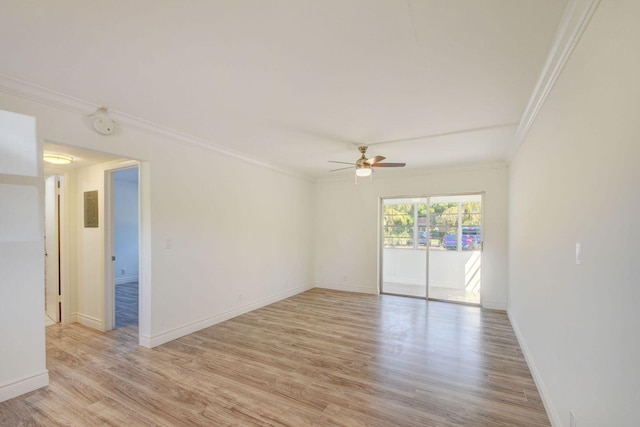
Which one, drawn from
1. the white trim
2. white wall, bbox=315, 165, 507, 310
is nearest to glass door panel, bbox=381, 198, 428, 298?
white wall, bbox=315, 165, 507, 310

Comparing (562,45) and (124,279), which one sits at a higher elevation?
(562,45)

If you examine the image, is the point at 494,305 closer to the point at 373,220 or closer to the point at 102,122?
the point at 373,220

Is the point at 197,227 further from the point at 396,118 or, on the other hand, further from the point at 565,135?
the point at 565,135

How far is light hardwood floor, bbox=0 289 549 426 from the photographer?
210 cm

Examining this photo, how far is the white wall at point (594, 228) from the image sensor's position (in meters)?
1.06

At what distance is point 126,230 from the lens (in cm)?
701

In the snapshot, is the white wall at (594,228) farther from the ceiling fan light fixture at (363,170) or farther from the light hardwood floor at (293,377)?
the ceiling fan light fixture at (363,170)

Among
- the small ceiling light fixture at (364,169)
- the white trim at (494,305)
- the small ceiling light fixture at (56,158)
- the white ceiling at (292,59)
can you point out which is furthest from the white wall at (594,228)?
the small ceiling light fixture at (56,158)

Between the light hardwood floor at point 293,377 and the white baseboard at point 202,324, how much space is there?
91 millimetres

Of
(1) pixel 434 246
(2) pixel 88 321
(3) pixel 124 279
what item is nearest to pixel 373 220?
(1) pixel 434 246

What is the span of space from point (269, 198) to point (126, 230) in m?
4.37

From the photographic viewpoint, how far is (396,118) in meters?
2.97

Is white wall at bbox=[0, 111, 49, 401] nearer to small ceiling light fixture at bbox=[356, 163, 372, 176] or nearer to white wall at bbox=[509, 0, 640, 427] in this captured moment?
small ceiling light fixture at bbox=[356, 163, 372, 176]

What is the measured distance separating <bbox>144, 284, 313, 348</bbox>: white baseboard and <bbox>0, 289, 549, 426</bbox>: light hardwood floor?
0.09 meters
